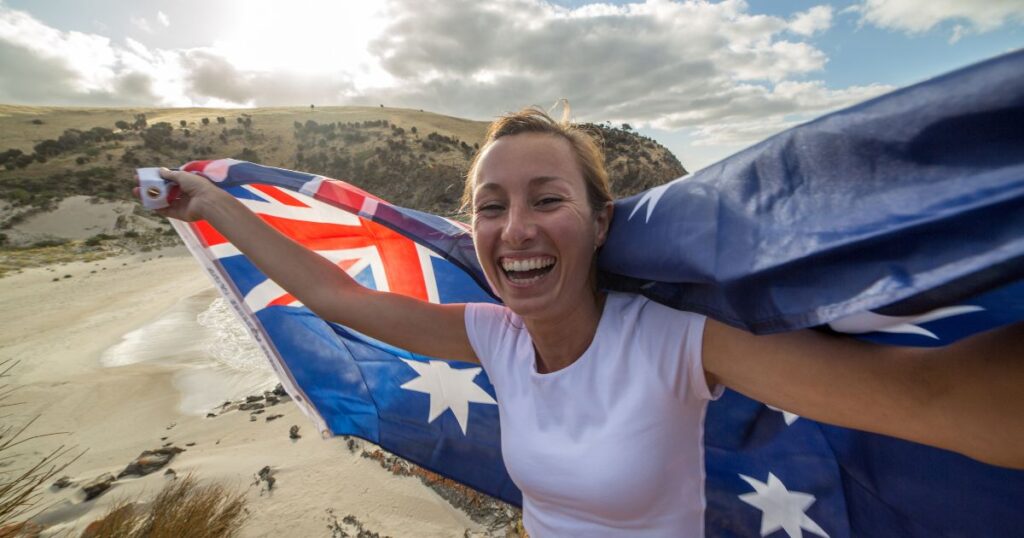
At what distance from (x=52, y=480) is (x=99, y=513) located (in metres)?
1.24

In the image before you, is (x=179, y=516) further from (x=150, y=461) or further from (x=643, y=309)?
(x=643, y=309)

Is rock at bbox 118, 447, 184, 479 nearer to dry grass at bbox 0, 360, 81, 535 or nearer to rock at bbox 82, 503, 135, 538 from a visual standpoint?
dry grass at bbox 0, 360, 81, 535

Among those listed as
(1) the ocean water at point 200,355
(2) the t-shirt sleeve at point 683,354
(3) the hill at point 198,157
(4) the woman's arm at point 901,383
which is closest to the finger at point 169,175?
(2) the t-shirt sleeve at point 683,354

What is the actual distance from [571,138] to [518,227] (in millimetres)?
435

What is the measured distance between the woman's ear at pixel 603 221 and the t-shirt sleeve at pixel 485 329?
490mm

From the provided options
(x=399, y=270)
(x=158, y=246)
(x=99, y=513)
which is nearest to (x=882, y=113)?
(x=399, y=270)

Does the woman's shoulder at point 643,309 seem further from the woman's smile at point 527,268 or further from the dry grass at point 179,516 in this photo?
the dry grass at point 179,516

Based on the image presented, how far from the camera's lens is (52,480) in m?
4.21

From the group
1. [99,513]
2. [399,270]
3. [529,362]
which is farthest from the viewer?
[99,513]

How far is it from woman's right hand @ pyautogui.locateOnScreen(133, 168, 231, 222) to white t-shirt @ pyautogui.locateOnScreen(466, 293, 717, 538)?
1.70 metres

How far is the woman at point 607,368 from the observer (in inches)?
37.2

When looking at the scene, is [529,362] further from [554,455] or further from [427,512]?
[427,512]

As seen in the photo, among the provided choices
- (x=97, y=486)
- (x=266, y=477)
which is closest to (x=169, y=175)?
(x=266, y=477)

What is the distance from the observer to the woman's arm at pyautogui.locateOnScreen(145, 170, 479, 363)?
202 cm
